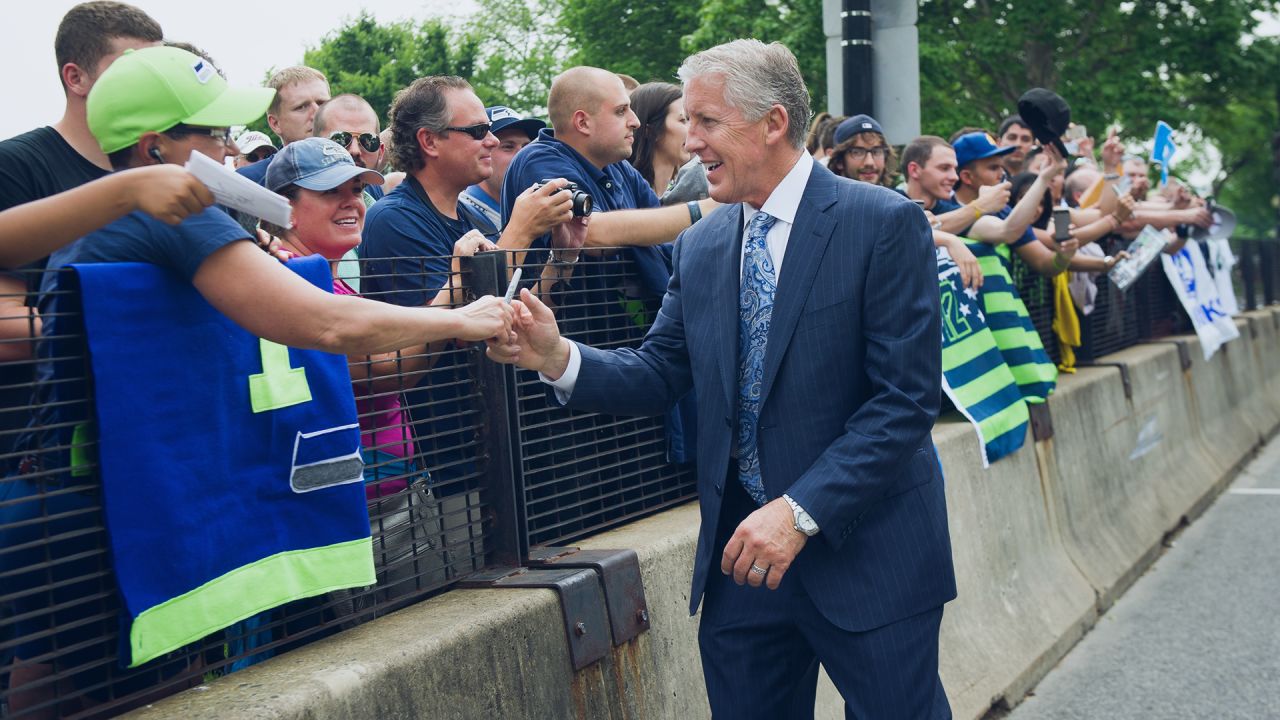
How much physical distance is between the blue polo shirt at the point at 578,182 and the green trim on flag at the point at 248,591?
182cm

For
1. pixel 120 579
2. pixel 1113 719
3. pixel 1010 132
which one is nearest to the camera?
pixel 120 579

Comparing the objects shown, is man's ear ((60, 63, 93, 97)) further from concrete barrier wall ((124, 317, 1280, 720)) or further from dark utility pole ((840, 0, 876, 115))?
dark utility pole ((840, 0, 876, 115))

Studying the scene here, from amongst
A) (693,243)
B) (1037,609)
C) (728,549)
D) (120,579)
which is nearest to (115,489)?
(120,579)

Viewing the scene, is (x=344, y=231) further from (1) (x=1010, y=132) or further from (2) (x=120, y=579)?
(1) (x=1010, y=132)

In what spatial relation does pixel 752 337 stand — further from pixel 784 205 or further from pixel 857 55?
pixel 857 55

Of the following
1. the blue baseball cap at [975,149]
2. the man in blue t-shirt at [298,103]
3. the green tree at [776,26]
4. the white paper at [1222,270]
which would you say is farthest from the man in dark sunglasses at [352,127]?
the green tree at [776,26]

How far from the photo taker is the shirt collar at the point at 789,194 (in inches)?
127

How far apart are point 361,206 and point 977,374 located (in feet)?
12.0

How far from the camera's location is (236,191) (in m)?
2.52

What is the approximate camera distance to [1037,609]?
21.5ft

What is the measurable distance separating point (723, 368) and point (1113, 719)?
328cm

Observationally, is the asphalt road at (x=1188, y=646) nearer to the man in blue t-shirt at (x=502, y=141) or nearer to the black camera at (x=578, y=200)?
the black camera at (x=578, y=200)

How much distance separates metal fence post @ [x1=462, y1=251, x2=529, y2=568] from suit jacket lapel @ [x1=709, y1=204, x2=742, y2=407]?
790mm

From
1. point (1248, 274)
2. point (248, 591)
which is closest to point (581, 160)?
point (248, 591)
